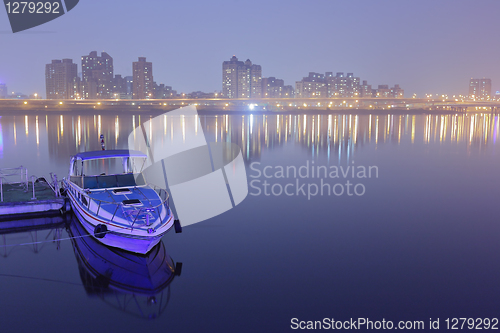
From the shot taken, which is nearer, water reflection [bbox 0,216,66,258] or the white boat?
the white boat

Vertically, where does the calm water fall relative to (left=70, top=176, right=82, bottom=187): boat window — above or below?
below

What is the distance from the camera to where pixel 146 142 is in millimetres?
47656

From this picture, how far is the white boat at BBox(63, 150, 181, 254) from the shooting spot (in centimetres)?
1292

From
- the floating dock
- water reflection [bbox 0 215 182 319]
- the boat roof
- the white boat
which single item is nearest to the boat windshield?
the white boat

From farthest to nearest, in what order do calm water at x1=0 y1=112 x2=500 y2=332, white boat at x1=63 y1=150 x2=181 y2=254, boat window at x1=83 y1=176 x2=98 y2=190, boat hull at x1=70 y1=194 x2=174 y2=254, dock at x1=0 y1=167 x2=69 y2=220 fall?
dock at x1=0 y1=167 x2=69 y2=220 < boat window at x1=83 y1=176 x2=98 y2=190 < white boat at x1=63 y1=150 x2=181 y2=254 < boat hull at x1=70 y1=194 x2=174 y2=254 < calm water at x1=0 y1=112 x2=500 y2=332

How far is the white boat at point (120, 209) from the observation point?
1292 centimetres

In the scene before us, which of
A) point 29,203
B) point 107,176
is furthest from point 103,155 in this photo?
point 29,203

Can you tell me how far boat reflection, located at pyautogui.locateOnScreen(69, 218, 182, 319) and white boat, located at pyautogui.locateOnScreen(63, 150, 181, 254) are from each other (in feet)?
1.24

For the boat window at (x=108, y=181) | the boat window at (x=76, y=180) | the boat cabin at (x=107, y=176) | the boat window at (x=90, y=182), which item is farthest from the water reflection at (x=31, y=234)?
the boat window at (x=108, y=181)

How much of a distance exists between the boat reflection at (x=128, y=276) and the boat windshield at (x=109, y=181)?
2.04 m

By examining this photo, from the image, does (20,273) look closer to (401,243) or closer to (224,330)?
(224,330)

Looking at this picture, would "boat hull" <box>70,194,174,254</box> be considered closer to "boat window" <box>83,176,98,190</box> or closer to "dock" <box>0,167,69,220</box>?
"boat window" <box>83,176,98,190</box>

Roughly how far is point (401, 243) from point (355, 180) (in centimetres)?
1184

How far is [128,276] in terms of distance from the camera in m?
12.0
